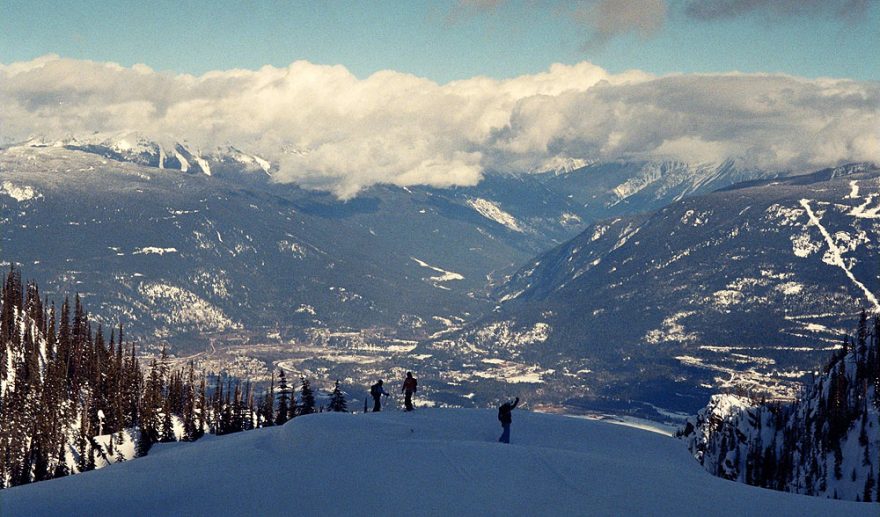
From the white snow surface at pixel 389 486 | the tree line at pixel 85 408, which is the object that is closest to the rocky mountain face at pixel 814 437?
the tree line at pixel 85 408

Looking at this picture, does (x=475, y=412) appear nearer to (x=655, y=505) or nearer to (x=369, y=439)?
(x=369, y=439)

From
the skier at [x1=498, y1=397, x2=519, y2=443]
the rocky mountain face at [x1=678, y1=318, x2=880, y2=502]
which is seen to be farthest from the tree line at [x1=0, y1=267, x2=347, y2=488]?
the skier at [x1=498, y1=397, x2=519, y2=443]

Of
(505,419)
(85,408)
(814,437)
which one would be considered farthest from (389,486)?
(85,408)

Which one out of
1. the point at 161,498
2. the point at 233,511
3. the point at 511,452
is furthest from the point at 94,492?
the point at 511,452

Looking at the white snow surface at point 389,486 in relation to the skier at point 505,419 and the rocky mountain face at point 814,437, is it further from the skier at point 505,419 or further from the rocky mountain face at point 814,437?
the rocky mountain face at point 814,437

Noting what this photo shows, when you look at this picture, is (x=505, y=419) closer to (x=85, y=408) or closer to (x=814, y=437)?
(x=814, y=437)

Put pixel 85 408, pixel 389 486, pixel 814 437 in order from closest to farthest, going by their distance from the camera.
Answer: pixel 389 486
pixel 814 437
pixel 85 408

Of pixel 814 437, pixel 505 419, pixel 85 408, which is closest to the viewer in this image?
pixel 505 419
